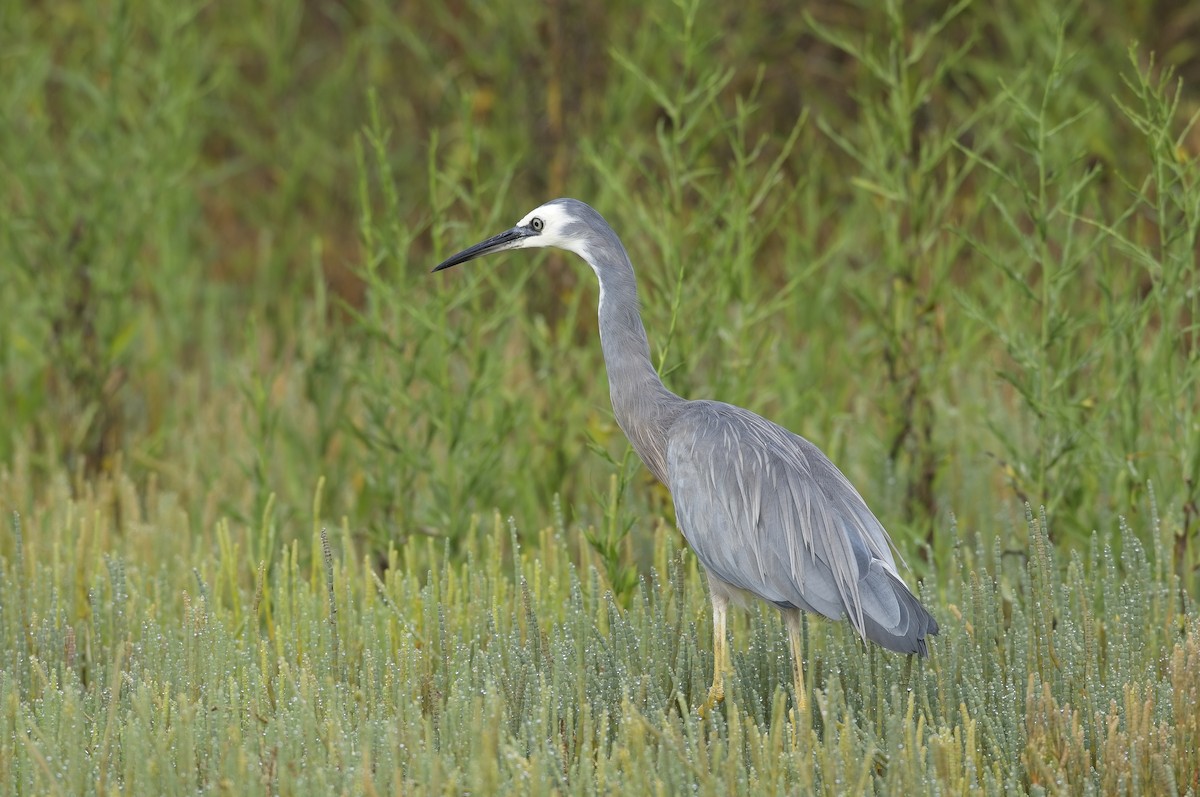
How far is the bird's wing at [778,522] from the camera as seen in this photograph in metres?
3.45

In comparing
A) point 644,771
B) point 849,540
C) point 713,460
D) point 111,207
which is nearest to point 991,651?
point 849,540

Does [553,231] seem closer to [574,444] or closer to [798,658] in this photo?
[798,658]

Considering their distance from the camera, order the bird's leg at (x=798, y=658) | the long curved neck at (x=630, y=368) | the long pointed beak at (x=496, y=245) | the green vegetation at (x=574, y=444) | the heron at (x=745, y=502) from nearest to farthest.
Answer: the green vegetation at (x=574, y=444), the bird's leg at (x=798, y=658), the heron at (x=745, y=502), the long curved neck at (x=630, y=368), the long pointed beak at (x=496, y=245)

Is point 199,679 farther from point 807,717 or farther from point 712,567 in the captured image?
point 807,717

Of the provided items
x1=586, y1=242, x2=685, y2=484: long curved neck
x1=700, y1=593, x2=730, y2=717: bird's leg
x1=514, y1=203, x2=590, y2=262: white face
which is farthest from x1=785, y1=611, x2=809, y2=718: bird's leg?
x1=514, y1=203, x2=590, y2=262: white face

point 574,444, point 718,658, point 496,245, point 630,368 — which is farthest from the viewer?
point 574,444

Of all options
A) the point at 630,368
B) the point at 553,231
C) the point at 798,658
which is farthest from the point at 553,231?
the point at 798,658

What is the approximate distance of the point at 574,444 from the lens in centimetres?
540

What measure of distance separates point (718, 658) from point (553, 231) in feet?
4.06

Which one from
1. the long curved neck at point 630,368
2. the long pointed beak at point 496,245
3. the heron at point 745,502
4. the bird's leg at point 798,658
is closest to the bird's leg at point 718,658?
the heron at point 745,502

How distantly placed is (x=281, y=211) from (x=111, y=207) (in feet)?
7.36

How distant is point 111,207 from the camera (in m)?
6.14

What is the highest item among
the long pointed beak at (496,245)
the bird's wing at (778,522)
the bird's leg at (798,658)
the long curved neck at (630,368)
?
the long pointed beak at (496,245)

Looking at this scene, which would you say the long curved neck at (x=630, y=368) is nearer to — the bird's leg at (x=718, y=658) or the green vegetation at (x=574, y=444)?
the green vegetation at (x=574, y=444)
